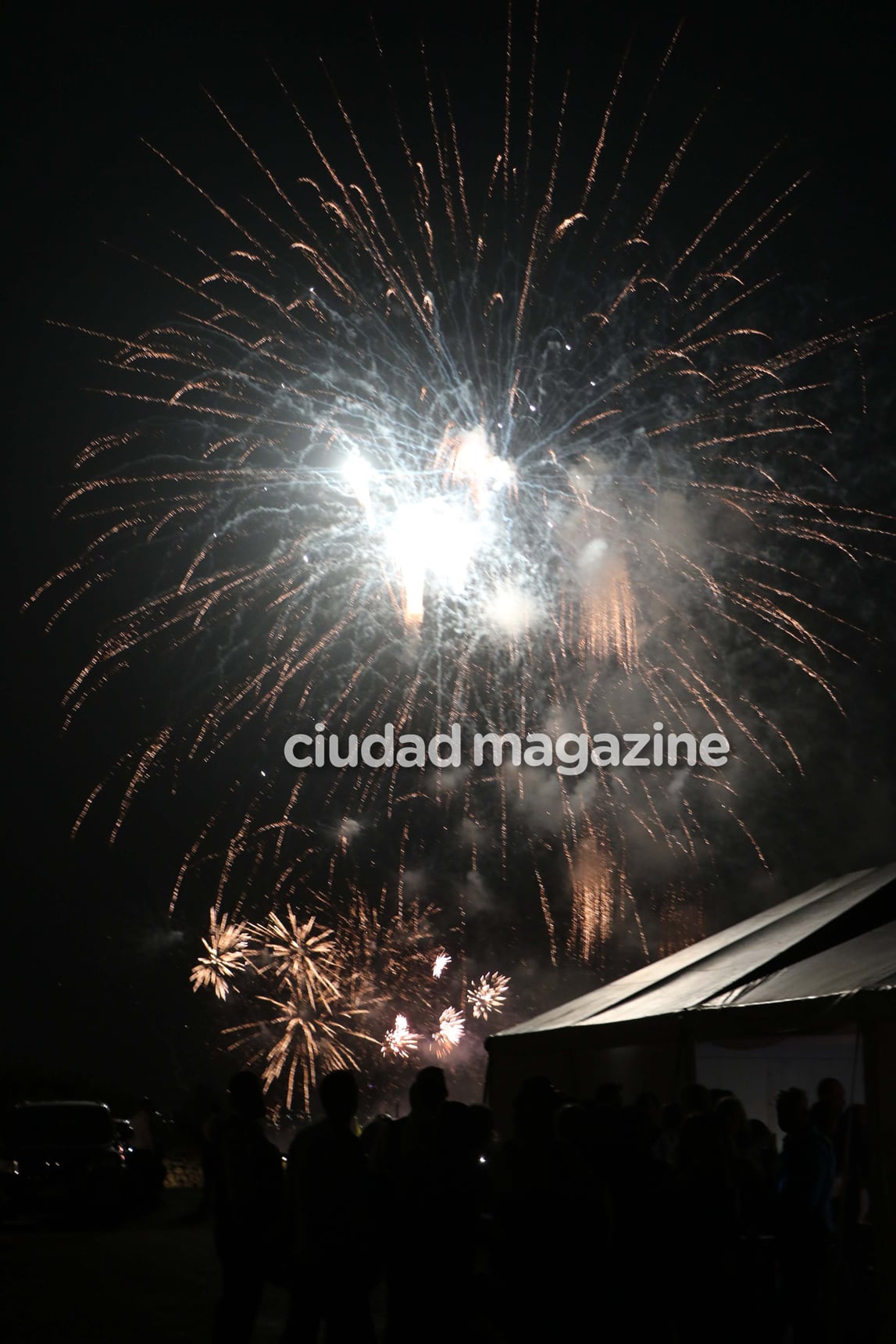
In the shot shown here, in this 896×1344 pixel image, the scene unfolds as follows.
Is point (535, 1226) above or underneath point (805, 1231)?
above

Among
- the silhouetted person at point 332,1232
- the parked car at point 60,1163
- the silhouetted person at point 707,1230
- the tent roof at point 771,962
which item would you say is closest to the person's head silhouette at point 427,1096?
the silhouetted person at point 332,1232

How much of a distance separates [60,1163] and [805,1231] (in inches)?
445

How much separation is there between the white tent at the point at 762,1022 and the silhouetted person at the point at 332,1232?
2.84 meters

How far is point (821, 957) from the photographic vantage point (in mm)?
9234

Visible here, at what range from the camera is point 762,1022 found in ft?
28.3

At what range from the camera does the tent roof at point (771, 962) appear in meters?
8.80

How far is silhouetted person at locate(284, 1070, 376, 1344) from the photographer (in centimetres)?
488

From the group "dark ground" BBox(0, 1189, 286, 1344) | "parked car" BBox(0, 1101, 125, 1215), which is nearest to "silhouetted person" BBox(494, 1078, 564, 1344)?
"dark ground" BBox(0, 1189, 286, 1344)

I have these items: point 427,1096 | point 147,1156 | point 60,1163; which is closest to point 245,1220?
point 427,1096

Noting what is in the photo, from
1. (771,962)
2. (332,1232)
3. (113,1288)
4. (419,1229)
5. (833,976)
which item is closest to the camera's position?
(332,1232)

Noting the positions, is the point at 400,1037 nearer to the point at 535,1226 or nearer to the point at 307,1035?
the point at 307,1035

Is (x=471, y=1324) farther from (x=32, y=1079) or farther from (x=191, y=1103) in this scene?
(x=32, y=1079)

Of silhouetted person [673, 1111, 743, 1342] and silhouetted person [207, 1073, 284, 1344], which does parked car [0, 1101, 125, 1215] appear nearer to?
silhouetted person [207, 1073, 284, 1344]

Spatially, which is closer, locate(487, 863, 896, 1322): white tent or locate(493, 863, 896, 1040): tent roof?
locate(487, 863, 896, 1322): white tent
